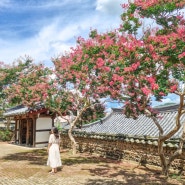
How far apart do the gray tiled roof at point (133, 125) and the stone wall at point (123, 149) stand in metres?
0.73

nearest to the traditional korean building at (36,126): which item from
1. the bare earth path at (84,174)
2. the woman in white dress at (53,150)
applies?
the bare earth path at (84,174)

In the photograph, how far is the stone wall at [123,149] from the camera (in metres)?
13.6

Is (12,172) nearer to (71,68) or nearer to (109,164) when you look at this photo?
(109,164)

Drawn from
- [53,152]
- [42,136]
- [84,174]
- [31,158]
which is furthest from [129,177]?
[42,136]

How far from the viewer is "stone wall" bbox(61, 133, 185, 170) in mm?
13625

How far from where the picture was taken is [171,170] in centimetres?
1248

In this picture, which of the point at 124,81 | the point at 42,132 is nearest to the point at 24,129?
the point at 42,132

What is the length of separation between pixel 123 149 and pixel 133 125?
2.64 meters

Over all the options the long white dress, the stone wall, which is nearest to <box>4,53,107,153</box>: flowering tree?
the stone wall

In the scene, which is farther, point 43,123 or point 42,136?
point 43,123

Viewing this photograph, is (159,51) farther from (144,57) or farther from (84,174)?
(84,174)

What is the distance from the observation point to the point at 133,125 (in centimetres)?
1825

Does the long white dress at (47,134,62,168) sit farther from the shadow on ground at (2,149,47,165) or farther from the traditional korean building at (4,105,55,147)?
the traditional korean building at (4,105,55,147)

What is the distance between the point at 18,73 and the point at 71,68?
54.6ft
